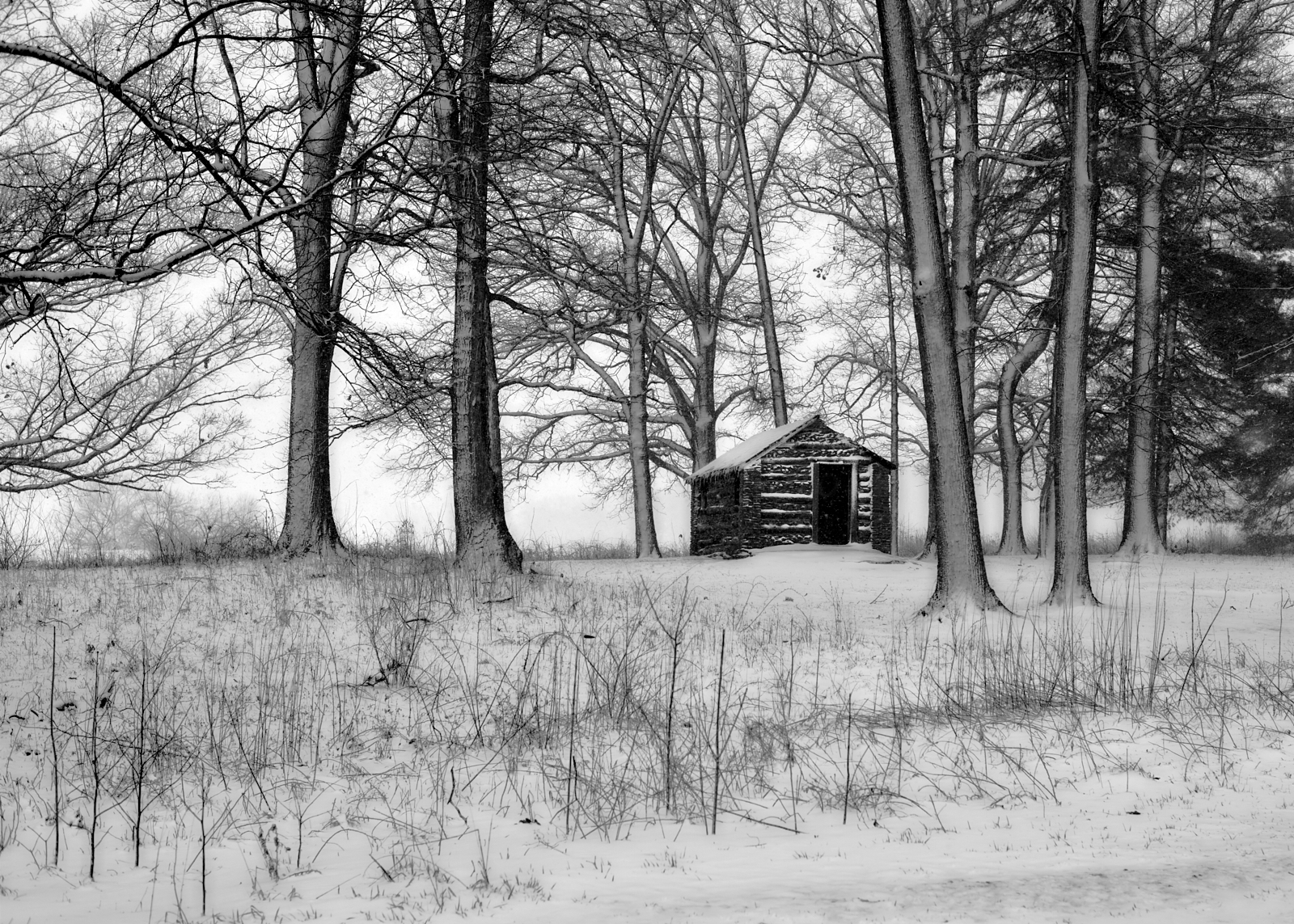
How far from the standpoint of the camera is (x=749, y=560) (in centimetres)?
1828

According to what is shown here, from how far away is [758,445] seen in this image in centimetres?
2127

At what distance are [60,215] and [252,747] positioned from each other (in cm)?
317

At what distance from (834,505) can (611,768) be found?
18.6m

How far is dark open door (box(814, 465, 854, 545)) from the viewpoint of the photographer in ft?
74.6

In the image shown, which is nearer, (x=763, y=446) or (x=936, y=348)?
(x=936, y=348)

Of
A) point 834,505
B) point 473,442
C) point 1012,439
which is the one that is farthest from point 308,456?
point 1012,439

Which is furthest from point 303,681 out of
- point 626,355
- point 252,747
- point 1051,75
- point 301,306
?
point 626,355

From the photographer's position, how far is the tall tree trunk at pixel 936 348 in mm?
10055

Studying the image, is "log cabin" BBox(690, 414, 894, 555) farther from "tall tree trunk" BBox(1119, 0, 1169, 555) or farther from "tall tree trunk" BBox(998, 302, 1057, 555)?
"tall tree trunk" BBox(1119, 0, 1169, 555)

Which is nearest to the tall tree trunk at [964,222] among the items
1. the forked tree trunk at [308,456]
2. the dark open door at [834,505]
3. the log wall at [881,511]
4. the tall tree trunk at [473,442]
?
the log wall at [881,511]

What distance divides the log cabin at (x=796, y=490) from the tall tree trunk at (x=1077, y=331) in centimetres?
968

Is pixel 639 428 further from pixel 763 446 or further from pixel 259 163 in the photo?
pixel 259 163

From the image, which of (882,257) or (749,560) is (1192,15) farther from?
(749,560)

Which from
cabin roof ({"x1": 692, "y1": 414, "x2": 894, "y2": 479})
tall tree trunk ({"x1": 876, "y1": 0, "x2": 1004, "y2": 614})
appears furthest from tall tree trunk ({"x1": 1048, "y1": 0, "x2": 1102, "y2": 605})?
cabin roof ({"x1": 692, "y1": 414, "x2": 894, "y2": 479})
